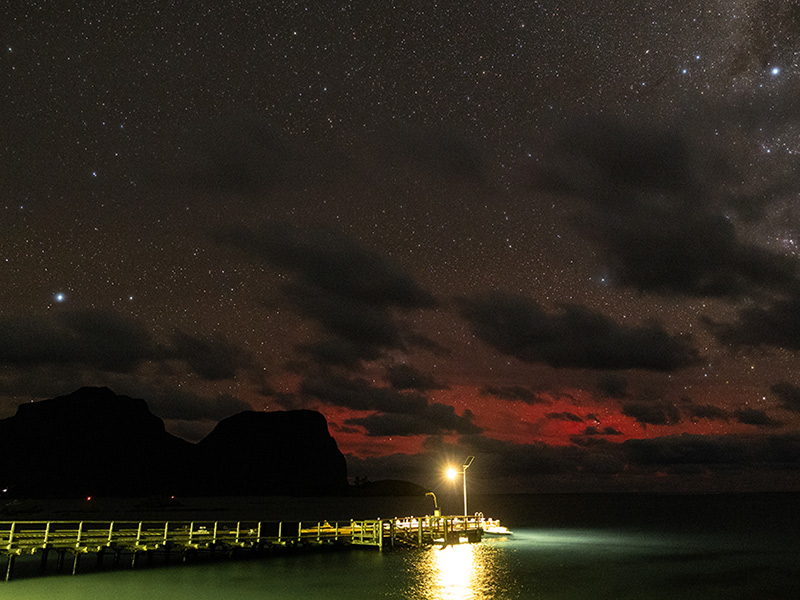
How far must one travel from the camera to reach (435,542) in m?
57.0

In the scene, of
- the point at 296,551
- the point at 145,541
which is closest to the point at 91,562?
the point at 145,541

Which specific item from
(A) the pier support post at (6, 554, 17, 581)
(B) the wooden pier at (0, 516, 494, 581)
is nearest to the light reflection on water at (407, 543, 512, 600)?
(B) the wooden pier at (0, 516, 494, 581)

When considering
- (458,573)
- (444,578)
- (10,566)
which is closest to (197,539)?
(10,566)

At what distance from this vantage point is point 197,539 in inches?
1738

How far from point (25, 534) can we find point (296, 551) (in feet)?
67.4

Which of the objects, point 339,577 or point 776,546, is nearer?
point 339,577

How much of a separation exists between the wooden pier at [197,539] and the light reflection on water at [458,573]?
7.52 feet

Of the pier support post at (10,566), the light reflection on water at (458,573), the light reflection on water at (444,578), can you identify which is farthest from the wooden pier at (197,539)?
the light reflection on water at (458,573)

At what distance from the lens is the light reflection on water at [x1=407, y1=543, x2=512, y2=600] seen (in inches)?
1475

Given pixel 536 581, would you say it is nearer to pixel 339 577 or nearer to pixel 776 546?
pixel 339 577

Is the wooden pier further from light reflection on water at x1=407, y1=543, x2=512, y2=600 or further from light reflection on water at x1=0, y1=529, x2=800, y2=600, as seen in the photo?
light reflection on water at x1=407, y1=543, x2=512, y2=600

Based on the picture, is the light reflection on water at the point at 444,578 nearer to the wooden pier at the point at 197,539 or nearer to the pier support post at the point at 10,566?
the pier support post at the point at 10,566

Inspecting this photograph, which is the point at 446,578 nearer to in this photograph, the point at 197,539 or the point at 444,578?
the point at 444,578

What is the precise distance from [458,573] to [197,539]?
17853 millimetres
